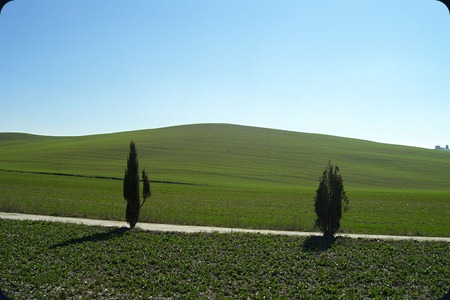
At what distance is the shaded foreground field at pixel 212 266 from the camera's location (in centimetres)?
1003

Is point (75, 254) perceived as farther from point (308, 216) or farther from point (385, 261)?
point (308, 216)

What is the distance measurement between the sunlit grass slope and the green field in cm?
18

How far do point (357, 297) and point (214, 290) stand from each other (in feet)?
11.4

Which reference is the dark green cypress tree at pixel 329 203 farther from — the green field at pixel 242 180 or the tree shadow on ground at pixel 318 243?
the green field at pixel 242 180

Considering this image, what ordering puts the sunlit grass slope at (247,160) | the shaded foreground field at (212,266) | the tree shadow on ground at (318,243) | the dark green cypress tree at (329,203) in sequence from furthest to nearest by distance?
the sunlit grass slope at (247,160)
the dark green cypress tree at (329,203)
the tree shadow on ground at (318,243)
the shaded foreground field at (212,266)

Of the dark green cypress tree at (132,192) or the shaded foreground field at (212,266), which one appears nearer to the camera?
the shaded foreground field at (212,266)

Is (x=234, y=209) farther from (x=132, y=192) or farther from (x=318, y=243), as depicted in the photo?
(x=318, y=243)

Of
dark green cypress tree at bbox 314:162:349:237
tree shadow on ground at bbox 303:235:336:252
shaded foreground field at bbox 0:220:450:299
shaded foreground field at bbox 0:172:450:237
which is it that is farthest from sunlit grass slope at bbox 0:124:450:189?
shaded foreground field at bbox 0:220:450:299

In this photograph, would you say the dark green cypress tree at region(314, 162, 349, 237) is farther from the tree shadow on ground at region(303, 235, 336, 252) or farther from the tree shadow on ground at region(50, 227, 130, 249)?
the tree shadow on ground at region(50, 227, 130, 249)

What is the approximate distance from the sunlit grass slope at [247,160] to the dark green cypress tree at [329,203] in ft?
100

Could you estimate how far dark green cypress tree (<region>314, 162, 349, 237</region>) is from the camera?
15.9 meters

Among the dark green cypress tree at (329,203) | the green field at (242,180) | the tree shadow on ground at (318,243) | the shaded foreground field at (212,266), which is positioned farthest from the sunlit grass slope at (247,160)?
the shaded foreground field at (212,266)

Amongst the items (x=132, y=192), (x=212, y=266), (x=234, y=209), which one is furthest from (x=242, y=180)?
(x=212, y=266)

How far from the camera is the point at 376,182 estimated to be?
5697 centimetres
